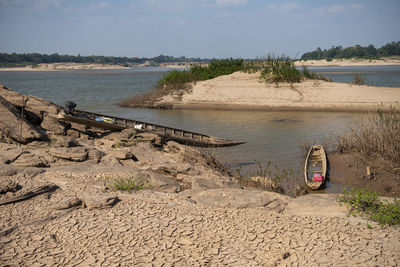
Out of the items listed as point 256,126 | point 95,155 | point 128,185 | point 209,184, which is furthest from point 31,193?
point 256,126

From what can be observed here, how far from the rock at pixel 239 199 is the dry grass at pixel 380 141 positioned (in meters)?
5.26

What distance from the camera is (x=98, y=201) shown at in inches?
251

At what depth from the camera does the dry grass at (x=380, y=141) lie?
35.5 feet

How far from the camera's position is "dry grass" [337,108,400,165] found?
10.8m

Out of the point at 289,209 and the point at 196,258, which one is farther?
the point at 289,209

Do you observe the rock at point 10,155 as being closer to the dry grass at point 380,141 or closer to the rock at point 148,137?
the rock at point 148,137

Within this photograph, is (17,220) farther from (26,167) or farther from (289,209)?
(289,209)

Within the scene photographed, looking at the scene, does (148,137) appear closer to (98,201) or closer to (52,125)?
(52,125)

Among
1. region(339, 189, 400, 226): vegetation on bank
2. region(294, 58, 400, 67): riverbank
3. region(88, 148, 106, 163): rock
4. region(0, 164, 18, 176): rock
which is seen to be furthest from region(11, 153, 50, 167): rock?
region(294, 58, 400, 67): riverbank

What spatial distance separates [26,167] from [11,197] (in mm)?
1836

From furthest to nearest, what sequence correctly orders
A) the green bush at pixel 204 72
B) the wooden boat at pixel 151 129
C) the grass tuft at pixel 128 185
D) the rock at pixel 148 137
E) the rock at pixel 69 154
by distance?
the green bush at pixel 204 72, the wooden boat at pixel 151 129, the rock at pixel 148 137, the rock at pixel 69 154, the grass tuft at pixel 128 185

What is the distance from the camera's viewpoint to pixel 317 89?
27547 millimetres

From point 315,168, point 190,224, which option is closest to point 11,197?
point 190,224

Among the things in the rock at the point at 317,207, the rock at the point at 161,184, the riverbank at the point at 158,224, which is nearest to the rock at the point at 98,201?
the riverbank at the point at 158,224
